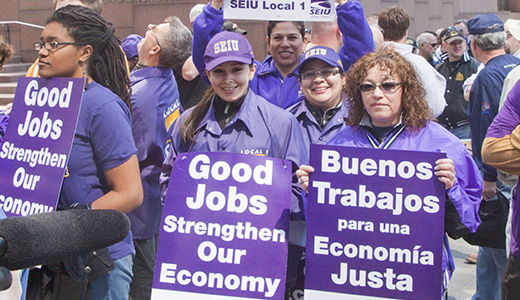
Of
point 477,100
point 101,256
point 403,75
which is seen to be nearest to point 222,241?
point 101,256

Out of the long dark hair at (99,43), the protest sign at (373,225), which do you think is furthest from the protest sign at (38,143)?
the protest sign at (373,225)

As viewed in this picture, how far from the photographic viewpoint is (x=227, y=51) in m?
3.85

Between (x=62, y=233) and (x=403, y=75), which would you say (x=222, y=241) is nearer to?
(x=403, y=75)

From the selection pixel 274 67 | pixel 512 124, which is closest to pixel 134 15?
pixel 274 67

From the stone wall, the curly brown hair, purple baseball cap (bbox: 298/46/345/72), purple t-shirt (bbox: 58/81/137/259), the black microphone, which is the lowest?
purple t-shirt (bbox: 58/81/137/259)

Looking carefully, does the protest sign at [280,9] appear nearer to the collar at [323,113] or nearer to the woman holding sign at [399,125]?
the collar at [323,113]

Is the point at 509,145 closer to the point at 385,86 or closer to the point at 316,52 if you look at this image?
the point at 385,86

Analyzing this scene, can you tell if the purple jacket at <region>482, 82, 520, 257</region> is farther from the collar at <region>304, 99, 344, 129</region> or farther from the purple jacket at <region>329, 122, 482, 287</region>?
the collar at <region>304, 99, 344, 129</region>

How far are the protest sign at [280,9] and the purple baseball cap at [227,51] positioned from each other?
457mm

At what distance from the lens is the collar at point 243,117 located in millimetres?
3713

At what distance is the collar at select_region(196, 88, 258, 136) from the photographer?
371 centimetres

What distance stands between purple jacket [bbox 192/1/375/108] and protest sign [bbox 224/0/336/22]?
0.14 m

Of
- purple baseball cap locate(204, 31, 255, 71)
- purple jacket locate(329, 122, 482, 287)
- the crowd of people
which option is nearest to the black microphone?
the crowd of people

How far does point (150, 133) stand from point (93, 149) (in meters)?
1.21
